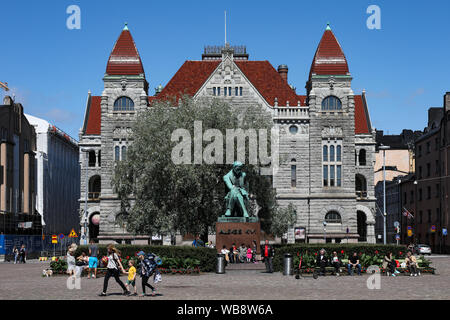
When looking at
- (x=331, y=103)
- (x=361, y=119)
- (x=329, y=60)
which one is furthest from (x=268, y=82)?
(x=361, y=119)

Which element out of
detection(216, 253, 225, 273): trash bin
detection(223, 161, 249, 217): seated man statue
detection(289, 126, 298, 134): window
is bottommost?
detection(216, 253, 225, 273): trash bin

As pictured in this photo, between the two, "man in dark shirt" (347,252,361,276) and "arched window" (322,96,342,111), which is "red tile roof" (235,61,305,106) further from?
"man in dark shirt" (347,252,361,276)

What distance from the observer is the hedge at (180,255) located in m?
35.1

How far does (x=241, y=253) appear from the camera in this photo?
40469 millimetres

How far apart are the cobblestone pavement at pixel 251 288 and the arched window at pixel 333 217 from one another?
4053 cm

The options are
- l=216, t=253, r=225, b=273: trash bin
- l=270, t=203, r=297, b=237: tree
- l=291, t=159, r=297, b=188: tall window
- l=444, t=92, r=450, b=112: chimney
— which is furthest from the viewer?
l=444, t=92, r=450, b=112: chimney

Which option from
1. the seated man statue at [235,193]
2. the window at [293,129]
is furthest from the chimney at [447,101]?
the seated man statue at [235,193]

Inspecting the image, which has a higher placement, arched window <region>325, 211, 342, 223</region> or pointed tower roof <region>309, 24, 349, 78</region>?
pointed tower roof <region>309, 24, 349, 78</region>

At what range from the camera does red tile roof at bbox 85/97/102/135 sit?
82.4 meters

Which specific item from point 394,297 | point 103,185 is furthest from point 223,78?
point 394,297

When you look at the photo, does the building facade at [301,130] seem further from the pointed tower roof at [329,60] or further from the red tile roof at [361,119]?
the red tile roof at [361,119]

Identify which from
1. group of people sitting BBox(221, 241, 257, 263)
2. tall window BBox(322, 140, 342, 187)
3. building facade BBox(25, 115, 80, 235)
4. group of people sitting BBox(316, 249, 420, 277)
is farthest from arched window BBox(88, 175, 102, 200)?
group of people sitting BBox(316, 249, 420, 277)

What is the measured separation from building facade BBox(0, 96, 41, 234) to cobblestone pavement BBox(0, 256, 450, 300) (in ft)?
Result: 146
